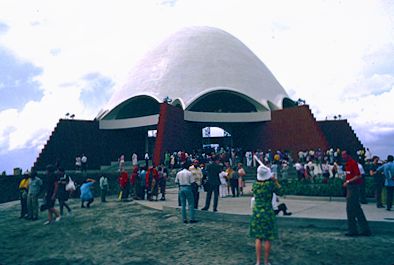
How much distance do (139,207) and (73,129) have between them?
17.5 meters

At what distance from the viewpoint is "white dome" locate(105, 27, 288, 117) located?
31.0 meters

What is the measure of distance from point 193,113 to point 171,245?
2247 centimetres

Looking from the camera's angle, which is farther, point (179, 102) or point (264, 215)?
point (179, 102)

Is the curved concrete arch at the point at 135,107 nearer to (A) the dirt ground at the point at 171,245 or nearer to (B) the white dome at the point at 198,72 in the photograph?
(B) the white dome at the point at 198,72

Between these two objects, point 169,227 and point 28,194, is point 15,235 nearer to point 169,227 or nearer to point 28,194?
point 28,194

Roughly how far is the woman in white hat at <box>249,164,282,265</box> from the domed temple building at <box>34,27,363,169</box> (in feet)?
55.9

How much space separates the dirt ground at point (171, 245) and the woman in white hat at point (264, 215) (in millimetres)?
471

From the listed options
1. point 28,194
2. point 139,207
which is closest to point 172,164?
point 139,207

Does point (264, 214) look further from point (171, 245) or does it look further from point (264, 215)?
point (171, 245)

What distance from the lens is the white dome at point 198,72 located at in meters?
31.0

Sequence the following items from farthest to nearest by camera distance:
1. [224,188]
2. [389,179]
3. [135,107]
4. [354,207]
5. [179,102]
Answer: [135,107], [179,102], [224,188], [389,179], [354,207]

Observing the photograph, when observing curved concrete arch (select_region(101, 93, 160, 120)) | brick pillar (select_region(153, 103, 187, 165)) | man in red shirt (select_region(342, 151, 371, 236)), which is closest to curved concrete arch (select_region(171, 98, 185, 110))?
curved concrete arch (select_region(101, 93, 160, 120))

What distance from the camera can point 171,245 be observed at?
6027 millimetres

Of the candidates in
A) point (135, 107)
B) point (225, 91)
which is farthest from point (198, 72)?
point (135, 107)
